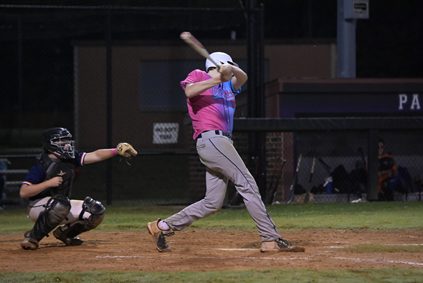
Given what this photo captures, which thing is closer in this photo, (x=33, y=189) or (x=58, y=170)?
(x=33, y=189)

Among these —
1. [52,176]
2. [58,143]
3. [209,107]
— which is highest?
[209,107]

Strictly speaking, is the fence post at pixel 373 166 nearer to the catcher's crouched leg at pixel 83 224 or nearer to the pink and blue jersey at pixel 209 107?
the pink and blue jersey at pixel 209 107

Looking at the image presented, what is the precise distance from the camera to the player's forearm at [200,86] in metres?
4.86

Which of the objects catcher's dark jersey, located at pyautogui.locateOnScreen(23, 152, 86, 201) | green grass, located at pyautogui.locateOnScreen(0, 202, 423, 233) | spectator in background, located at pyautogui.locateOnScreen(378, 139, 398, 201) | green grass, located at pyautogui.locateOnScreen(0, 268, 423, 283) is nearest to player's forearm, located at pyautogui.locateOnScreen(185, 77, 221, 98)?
green grass, located at pyautogui.locateOnScreen(0, 268, 423, 283)

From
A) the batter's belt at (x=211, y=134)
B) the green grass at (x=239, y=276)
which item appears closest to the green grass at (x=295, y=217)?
the batter's belt at (x=211, y=134)

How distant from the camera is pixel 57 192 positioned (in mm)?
6012

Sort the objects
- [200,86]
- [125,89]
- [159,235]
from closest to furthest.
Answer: [200,86], [159,235], [125,89]

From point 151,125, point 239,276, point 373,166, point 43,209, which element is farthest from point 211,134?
point 151,125

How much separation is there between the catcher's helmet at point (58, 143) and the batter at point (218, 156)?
1251mm

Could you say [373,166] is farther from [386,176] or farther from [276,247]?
[276,247]

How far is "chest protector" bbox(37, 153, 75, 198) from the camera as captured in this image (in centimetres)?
587

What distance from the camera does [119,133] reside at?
58.6 feet

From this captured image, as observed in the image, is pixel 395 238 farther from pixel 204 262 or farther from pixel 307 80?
pixel 307 80

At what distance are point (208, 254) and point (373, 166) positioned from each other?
552 centimetres
